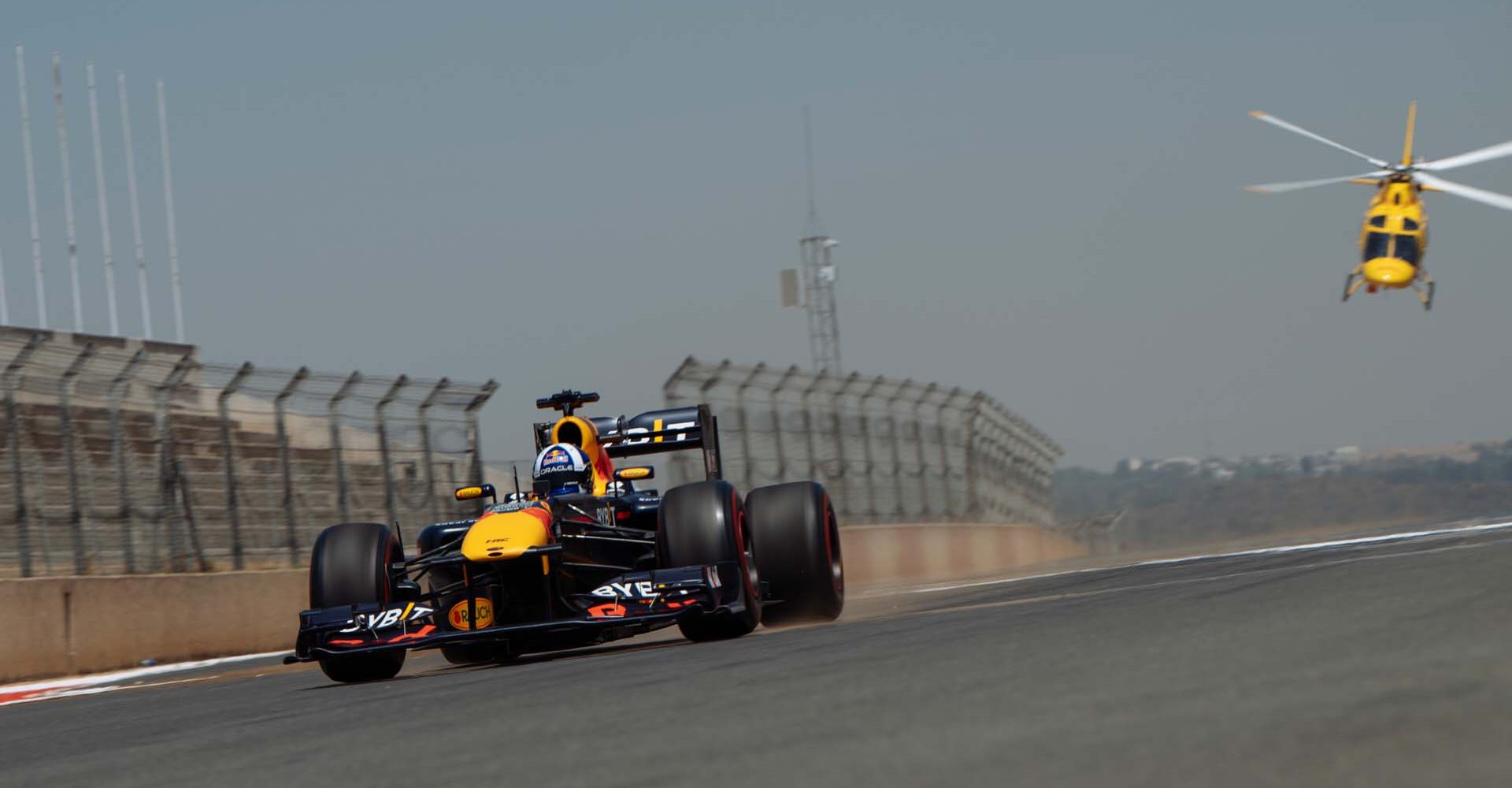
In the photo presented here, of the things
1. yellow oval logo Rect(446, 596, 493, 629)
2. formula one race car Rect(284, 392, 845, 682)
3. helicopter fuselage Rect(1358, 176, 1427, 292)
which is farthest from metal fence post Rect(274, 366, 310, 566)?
helicopter fuselage Rect(1358, 176, 1427, 292)

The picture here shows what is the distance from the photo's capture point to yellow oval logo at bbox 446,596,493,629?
972 cm

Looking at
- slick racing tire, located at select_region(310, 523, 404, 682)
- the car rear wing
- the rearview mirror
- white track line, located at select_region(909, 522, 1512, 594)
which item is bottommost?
white track line, located at select_region(909, 522, 1512, 594)

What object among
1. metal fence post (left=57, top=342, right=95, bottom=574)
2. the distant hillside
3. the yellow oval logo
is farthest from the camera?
the distant hillside

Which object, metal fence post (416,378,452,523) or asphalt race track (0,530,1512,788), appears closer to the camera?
asphalt race track (0,530,1512,788)

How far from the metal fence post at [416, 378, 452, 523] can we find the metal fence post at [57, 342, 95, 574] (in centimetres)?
342

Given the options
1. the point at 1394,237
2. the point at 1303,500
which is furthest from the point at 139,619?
the point at 1394,237

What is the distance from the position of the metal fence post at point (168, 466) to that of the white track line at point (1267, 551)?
628cm

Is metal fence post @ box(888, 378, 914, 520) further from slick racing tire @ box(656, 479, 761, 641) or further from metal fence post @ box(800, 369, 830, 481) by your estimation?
slick racing tire @ box(656, 479, 761, 641)

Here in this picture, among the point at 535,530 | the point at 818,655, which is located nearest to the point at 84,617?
the point at 535,530

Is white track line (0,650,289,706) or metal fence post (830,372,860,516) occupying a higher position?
metal fence post (830,372,860,516)

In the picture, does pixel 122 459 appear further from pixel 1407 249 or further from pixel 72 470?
pixel 1407 249

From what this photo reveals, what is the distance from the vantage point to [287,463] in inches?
637

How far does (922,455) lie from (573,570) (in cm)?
1552

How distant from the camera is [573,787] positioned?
13.9 feet
